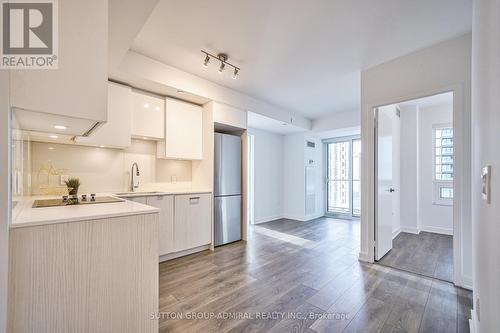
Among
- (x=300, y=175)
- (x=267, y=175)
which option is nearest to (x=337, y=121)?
(x=300, y=175)

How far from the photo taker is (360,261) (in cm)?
287

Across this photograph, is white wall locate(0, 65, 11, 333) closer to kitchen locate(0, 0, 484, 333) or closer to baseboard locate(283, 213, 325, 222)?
kitchen locate(0, 0, 484, 333)

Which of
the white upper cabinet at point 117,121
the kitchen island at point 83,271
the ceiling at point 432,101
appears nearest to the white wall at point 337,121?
the ceiling at point 432,101

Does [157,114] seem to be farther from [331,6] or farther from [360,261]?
[360,261]

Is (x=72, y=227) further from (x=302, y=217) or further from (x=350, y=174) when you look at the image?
(x=350, y=174)

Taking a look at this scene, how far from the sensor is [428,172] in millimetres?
4531

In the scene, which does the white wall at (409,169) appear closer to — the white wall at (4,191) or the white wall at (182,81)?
the white wall at (182,81)

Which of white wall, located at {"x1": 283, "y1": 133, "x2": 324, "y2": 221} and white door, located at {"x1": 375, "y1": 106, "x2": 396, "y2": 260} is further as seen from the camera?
white wall, located at {"x1": 283, "y1": 133, "x2": 324, "y2": 221}

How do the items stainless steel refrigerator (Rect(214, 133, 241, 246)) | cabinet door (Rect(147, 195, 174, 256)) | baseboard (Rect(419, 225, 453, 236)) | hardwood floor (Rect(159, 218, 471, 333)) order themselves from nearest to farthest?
1. hardwood floor (Rect(159, 218, 471, 333))
2. cabinet door (Rect(147, 195, 174, 256))
3. stainless steel refrigerator (Rect(214, 133, 241, 246))
4. baseboard (Rect(419, 225, 453, 236))

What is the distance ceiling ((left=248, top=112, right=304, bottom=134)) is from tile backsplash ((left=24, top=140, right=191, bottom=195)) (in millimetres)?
1695

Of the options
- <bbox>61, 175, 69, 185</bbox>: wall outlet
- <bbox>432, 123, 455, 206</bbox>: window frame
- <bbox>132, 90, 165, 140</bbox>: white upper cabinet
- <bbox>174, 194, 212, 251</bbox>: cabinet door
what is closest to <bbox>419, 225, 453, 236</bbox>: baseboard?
<bbox>432, 123, 455, 206</bbox>: window frame

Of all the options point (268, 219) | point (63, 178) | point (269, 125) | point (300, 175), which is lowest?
point (268, 219)

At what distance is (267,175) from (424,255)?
3.38 metres

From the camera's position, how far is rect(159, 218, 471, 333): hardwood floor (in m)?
1.67
